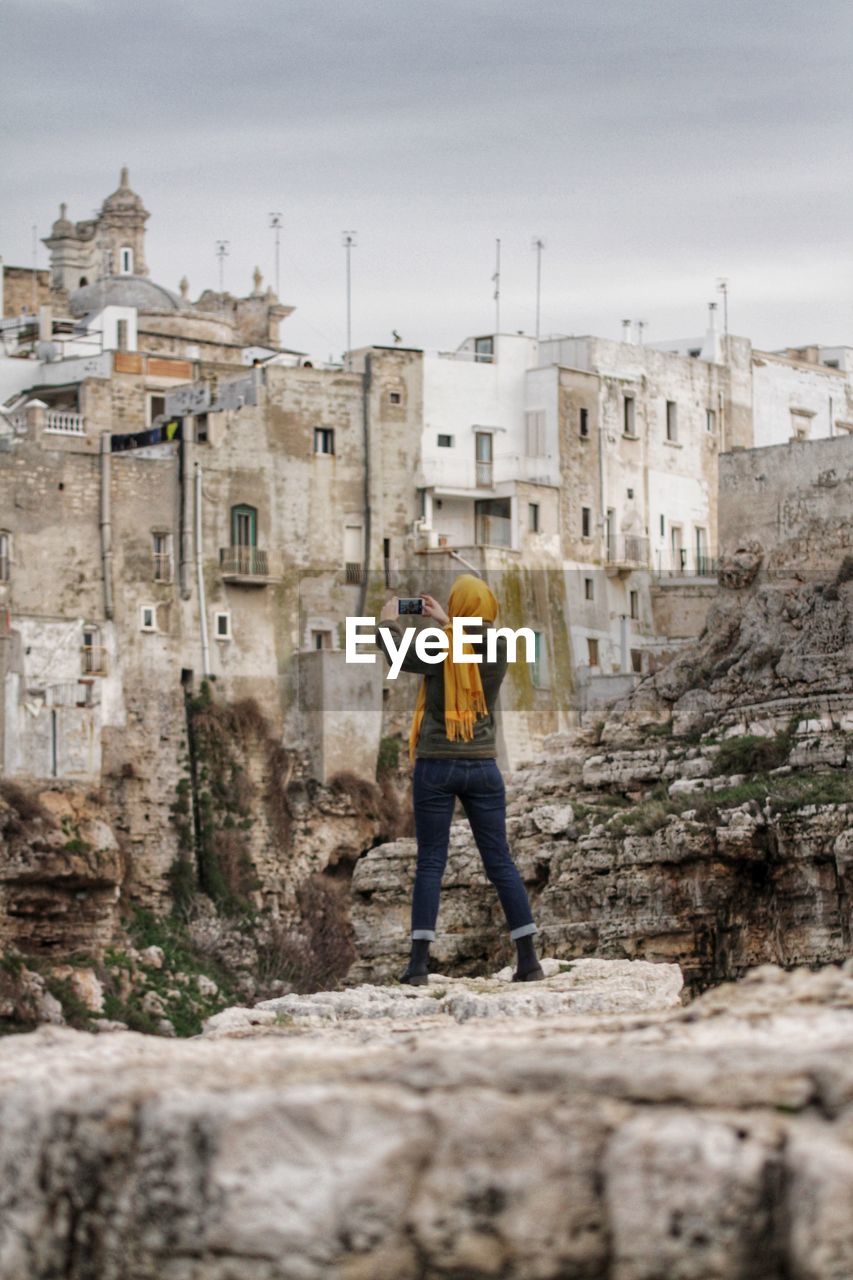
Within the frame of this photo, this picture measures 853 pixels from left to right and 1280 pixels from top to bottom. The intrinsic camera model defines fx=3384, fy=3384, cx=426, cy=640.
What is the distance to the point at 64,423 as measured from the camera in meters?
69.9

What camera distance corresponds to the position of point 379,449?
71.2 meters

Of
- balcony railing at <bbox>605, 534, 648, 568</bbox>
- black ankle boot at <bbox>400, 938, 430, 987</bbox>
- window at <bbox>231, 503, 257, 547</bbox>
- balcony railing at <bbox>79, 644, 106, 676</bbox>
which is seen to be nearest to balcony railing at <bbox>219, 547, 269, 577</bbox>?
window at <bbox>231, 503, 257, 547</bbox>

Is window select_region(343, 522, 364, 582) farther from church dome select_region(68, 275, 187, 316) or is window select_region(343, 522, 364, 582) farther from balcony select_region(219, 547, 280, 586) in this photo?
church dome select_region(68, 275, 187, 316)

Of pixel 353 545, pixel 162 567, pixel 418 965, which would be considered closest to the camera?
pixel 418 965

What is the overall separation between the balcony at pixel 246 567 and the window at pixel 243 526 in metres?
0.22

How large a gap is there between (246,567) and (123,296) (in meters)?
16.8

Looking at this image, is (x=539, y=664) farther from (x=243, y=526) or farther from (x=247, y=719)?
(x=243, y=526)

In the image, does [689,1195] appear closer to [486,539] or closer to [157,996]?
[157,996]

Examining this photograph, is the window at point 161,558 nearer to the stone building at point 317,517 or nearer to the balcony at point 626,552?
the stone building at point 317,517

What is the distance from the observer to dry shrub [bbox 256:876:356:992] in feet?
207

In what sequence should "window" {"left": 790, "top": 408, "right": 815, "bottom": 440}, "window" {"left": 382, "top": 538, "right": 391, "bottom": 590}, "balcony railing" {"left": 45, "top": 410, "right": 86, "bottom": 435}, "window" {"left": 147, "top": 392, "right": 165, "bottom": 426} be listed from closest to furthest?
1. "balcony railing" {"left": 45, "top": 410, "right": 86, "bottom": 435}
2. "window" {"left": 382, "top": 538, "right": 391, "bottom": 590}
3. "window" {"left": 147, "top": 392, "right": 165, "bottom": 426}
4. "window" {"left": 790, "top": 408, "right": 815, "bottom": 440}

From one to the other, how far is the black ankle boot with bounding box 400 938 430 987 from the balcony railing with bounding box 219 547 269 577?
52278mm

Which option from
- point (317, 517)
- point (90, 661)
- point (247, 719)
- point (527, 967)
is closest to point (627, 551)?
point (317, 517)

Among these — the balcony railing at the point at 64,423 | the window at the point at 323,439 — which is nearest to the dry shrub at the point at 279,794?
the window at the point at 323,439
